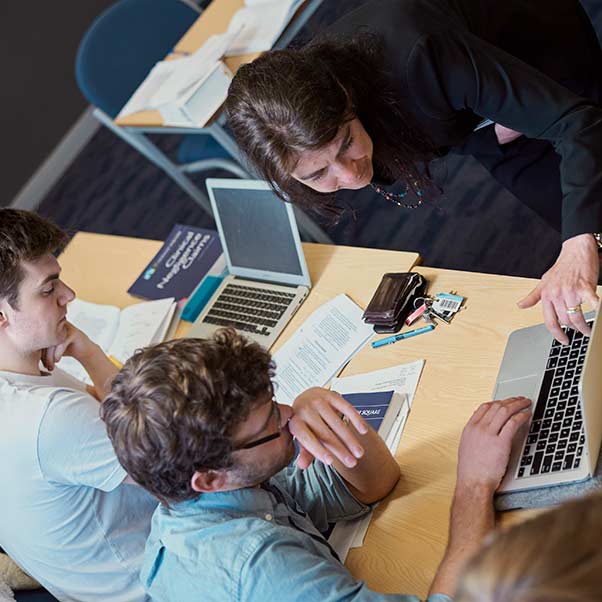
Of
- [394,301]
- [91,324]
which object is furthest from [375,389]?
[91,324]

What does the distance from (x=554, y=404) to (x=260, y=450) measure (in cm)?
50

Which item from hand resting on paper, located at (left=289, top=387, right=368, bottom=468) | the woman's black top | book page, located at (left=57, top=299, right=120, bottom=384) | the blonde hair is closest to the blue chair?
book page, located at (left=57, top=299, right=120, bottom=384)

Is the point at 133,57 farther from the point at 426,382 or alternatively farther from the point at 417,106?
the point at 426,382

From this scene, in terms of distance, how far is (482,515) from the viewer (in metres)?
1.29

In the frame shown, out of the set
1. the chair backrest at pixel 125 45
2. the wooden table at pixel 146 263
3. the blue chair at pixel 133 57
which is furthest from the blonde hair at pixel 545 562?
the chair backrest at pixel 125 45

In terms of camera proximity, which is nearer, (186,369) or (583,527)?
(583,527)

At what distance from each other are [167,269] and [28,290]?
64 centimetres

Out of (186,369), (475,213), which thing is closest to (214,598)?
(186,369)

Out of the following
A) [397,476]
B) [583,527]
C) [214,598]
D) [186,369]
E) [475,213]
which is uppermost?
[583,527]

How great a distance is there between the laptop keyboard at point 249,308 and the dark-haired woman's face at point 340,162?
1.62ft

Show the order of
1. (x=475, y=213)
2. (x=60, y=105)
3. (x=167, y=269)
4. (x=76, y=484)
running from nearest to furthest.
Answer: (x=76, y=484)
(x=167, y=269)
(x=475, y=213)
(x=60, y=105)

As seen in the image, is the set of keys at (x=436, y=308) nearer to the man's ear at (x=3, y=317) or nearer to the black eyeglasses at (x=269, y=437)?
the black eyeglasses at (x=269, y=437)

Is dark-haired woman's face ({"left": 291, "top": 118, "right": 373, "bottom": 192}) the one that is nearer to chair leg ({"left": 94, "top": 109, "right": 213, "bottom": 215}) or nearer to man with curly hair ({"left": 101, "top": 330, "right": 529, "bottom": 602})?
man with curly hair ({"left": 101, "top": 330, "right": 529, "bottom": 602})

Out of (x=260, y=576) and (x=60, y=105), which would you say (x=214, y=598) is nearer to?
(x=260, y=576)
